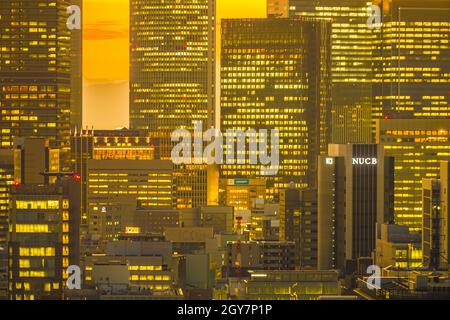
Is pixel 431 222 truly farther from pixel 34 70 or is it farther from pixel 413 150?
pixel 34 70

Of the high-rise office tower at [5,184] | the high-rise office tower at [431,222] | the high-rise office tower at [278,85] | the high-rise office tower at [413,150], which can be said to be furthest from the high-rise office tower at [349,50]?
the high-rise office tower at [431,222]

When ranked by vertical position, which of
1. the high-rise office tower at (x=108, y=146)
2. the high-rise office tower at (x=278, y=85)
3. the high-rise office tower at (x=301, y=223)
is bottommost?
the high-rise office tower at (x=301, y=223)

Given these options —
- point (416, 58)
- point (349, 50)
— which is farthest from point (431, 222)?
point (349, 50)

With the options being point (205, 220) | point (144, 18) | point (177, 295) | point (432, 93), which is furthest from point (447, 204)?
point (144, 18)

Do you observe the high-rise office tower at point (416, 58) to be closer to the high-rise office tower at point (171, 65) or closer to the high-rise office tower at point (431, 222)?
the high-rise office tower at point (171, 65)
